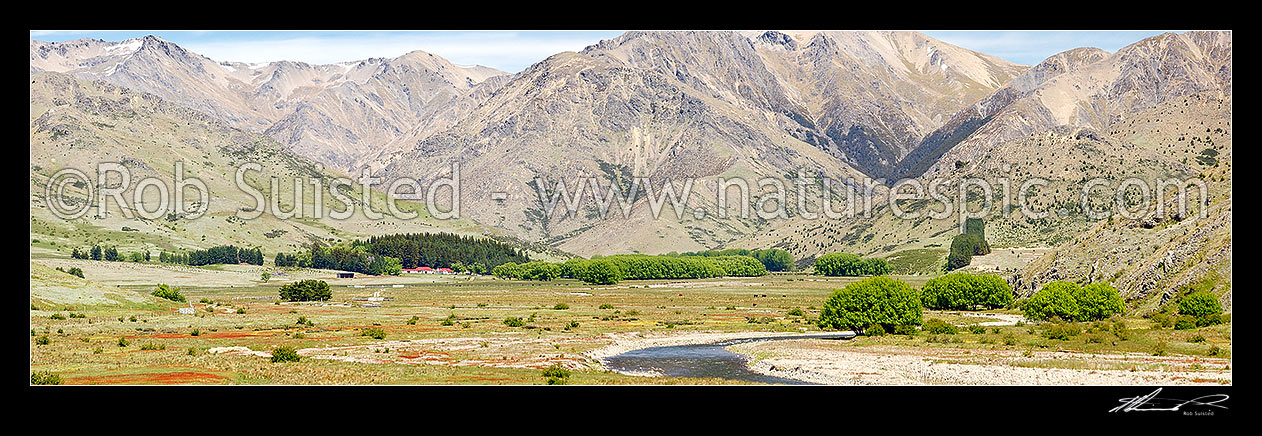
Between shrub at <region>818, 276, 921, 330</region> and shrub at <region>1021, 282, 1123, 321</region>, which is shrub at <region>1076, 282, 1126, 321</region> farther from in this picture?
shrub at <region>818, 276, 921, 330</region>

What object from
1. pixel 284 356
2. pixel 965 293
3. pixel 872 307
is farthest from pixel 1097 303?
pixel 284 356

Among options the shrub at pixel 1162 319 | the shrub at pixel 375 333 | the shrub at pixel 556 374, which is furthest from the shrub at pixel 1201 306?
the shrub at pixel 375 333

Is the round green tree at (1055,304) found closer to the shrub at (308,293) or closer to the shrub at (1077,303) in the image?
the shrub at (1077,303)

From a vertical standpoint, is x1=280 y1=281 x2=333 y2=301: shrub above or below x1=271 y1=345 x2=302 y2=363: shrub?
below
